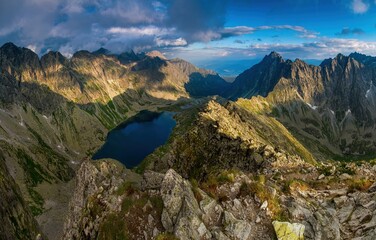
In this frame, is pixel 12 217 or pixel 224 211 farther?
pixel 12 217

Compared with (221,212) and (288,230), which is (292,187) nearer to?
(288,230)

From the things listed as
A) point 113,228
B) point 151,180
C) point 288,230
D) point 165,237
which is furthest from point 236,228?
point 151,180

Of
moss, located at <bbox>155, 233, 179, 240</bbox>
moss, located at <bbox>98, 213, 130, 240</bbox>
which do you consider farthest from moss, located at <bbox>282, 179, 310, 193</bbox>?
moss, located at <bbox>98, 213, 130, 240</bbox>

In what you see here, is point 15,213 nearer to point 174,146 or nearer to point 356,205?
point 174,146

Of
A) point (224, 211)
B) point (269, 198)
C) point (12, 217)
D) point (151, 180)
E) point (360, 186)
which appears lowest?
point (12, 217)

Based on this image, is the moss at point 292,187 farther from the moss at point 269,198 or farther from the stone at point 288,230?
the stone at point 288,230

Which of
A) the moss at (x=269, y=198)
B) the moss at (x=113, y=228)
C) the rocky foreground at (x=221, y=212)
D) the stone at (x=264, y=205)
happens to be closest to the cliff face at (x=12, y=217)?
the rocky foreground at (x=221, y=212)

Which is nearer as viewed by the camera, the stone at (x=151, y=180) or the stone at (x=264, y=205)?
the stone at (x=264, y=205)

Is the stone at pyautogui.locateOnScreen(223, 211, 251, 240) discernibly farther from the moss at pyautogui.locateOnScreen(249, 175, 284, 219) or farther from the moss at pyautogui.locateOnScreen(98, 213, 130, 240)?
the moss at pyautogui.locateOnScreen(98, 213, 130, 240)
